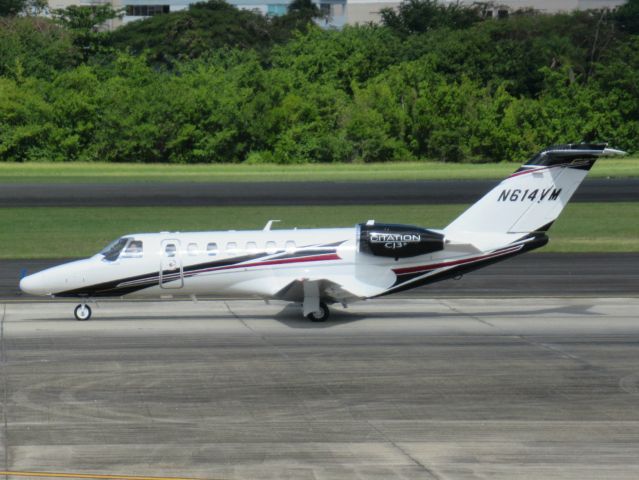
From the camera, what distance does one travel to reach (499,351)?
23.8 m

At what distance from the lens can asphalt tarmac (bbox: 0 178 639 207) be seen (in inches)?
2277

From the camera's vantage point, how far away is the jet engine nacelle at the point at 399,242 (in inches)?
1069

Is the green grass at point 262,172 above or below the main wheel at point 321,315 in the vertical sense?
below

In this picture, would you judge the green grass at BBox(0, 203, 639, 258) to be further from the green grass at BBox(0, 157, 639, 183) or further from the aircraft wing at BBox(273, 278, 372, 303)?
the green grass at BBox(0, 157, 639, 183)

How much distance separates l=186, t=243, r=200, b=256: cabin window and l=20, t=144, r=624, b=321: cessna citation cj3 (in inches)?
1.0

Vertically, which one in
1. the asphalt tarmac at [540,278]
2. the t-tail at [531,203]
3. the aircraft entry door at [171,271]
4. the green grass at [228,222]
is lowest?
the green grass at [228,222]

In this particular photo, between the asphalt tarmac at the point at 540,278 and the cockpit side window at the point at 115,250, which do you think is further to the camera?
the asphalt tarmac at the point at 540,278

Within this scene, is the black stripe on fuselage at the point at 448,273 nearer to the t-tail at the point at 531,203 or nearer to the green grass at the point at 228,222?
the t-tail at the point at 531,203

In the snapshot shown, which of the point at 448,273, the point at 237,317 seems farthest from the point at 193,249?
the point at 448,273

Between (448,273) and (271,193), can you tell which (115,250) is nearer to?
(448,273)

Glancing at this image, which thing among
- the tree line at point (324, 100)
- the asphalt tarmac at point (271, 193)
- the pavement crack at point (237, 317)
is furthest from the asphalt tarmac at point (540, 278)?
the tree line at point (324, 100)

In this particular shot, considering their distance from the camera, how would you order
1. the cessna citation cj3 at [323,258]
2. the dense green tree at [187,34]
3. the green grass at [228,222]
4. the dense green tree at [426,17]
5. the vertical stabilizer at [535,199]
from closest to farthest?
the cessna citation cj3 at [323,258] < the vertical stabilizer at [535,199] < the green grass at [228,222] < the dense green tree at [187,34] < the dense green tree at [426,17]

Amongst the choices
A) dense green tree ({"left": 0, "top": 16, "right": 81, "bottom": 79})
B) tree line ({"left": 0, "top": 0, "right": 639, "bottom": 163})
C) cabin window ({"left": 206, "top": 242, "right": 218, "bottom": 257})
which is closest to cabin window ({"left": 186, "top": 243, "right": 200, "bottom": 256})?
cabin window ({"left": 206, "top": 242, "right": 218, "bottom": 257})

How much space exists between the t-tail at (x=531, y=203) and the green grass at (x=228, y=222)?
586 inches
